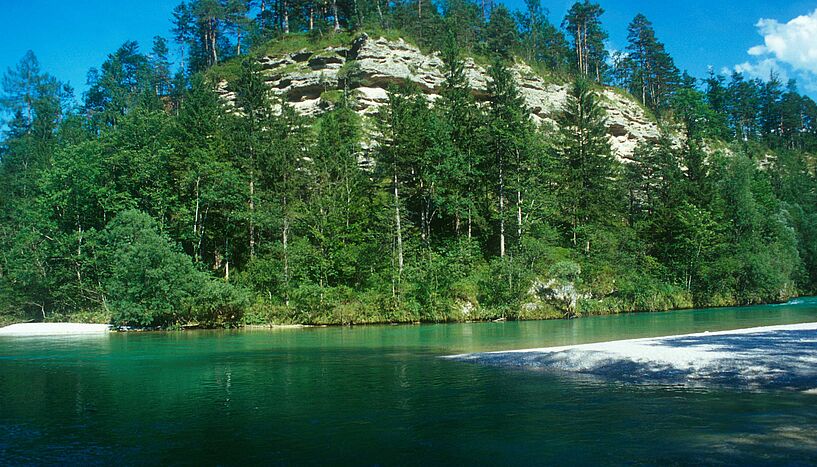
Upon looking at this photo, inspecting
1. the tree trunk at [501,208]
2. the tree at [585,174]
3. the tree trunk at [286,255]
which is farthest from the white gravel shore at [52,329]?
the tree at [585,174]

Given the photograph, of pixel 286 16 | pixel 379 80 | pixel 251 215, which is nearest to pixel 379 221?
pixel 251 215

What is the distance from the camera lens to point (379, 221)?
44469mm

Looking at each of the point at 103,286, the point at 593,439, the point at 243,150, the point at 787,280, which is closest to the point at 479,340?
the point at 593,439

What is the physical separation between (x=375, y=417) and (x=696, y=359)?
10.4 m

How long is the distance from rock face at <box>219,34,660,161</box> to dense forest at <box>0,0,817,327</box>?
1262cm

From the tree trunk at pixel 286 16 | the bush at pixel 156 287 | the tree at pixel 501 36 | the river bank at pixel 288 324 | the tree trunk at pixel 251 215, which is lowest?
the river bank at pixel 288 324

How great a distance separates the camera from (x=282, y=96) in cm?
6525

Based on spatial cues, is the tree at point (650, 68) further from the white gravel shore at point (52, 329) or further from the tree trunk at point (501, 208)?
the white gravel shore at point (52, 329)

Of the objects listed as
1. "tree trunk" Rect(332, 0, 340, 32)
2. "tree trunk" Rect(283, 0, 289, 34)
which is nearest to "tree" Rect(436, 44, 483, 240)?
"tree trunk" Rect(332, 0, 340, 32)

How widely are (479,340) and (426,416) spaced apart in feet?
50.4

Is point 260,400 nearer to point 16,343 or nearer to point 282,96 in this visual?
point 16,343

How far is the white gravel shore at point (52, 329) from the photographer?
1465 inches

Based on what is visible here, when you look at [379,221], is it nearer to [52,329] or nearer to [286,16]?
[52,329]

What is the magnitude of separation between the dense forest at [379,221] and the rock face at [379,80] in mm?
12620
